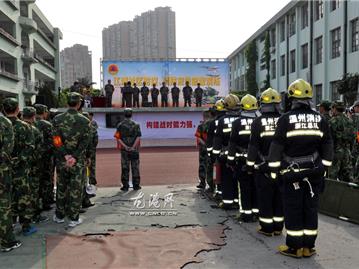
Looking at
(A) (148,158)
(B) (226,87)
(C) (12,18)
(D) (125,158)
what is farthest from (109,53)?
(D) (125,158)

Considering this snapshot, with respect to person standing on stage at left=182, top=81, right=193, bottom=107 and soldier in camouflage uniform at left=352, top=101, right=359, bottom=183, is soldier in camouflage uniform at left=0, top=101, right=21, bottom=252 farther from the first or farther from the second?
person standing on stage at left=182, top=81, right=193, bottom=107

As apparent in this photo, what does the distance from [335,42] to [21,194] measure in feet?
90.7

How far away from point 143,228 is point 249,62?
153 ft

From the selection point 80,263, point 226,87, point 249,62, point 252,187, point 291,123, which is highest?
point 249,62

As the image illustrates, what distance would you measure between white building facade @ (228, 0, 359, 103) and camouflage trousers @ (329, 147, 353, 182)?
62.9 feet

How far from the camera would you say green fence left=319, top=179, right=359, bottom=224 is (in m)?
6.81

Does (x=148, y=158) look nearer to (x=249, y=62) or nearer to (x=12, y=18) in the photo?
(x=12, y=18)

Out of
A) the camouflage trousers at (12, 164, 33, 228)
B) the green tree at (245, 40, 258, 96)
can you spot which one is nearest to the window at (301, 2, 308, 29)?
the green tree at (245, 40, 258, 96)

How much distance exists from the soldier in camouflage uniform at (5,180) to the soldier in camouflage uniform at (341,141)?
238 inches

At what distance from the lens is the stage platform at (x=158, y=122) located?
25.2m

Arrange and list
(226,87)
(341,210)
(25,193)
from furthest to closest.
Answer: (226,87) < (341,210) < (25,193)

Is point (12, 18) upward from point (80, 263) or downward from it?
upward

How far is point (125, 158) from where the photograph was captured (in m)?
10.6

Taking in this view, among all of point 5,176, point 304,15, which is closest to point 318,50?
point 304,15
